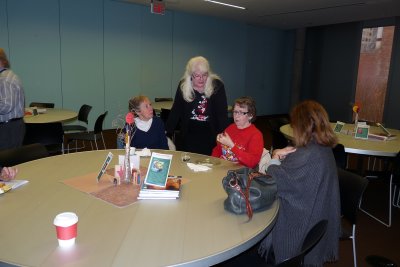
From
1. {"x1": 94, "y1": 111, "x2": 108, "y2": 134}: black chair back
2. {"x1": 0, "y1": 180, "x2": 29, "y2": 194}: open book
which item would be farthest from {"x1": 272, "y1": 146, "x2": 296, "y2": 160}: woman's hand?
{"x1": 94, "y1": 111, "x2": 108, "y2": 134}: black chair back

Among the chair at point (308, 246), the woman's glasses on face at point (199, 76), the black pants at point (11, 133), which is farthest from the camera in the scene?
the black pants at point (11, 133)

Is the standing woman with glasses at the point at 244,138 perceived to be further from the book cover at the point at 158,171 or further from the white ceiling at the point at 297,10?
the white ceiling at the point at 297,10

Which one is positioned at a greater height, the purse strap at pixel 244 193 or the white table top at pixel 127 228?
the purse strap at pixel 244 193

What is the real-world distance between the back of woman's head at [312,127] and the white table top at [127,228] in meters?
0.44

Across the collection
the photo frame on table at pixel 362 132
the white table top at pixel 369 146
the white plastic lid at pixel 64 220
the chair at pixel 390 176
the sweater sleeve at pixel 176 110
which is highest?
the sweater sleeve at pixel 176 110

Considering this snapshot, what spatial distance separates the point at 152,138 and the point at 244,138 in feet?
2.99

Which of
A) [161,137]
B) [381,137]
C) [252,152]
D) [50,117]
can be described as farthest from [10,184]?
[381,137]

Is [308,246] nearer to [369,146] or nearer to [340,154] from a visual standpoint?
[340,154]

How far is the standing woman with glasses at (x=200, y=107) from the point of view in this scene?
10.3 feet

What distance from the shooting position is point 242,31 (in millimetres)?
10148

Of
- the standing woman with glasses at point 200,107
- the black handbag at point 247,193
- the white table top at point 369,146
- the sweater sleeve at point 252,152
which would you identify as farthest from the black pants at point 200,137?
the black handbag at point 247,193

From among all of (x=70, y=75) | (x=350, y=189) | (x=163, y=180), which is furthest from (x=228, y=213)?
(x=70, y=75)

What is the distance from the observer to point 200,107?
3.20m

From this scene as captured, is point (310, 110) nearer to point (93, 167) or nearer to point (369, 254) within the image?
point (93, 167)
